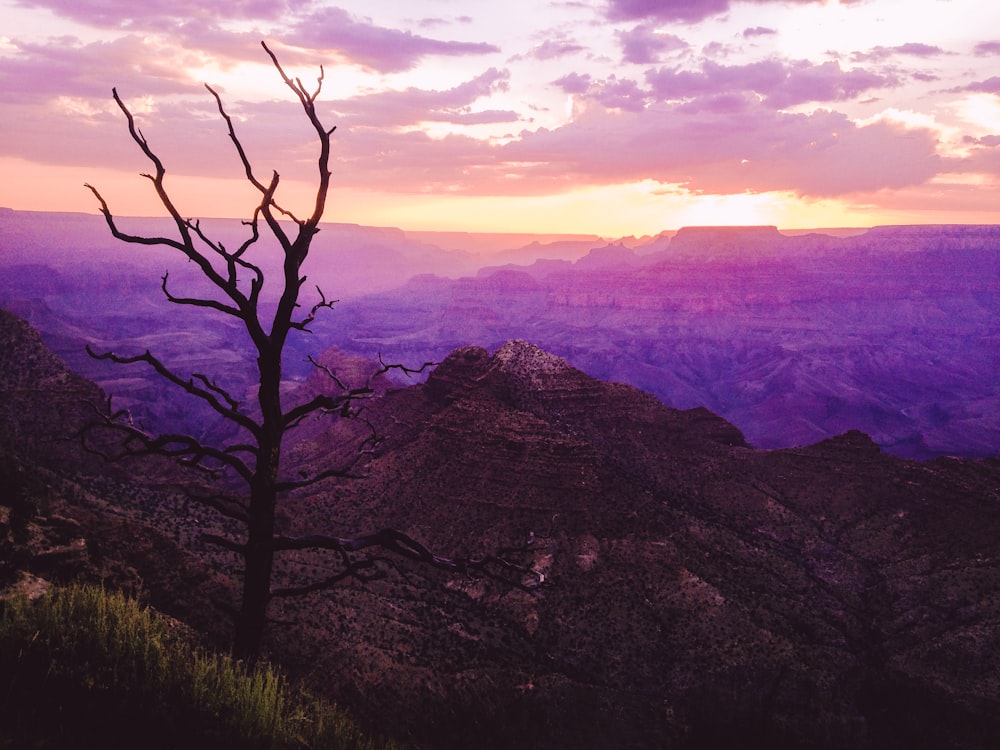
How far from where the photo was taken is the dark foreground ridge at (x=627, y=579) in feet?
100

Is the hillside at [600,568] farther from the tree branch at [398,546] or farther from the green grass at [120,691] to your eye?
the tree branch at [398,546]

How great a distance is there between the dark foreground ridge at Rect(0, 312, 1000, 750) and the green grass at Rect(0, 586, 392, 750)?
8.86 m

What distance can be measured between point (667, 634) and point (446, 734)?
2103 cm

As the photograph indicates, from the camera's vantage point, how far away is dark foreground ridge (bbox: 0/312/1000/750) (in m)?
30.5

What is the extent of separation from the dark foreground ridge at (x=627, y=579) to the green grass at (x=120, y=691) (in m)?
8.86

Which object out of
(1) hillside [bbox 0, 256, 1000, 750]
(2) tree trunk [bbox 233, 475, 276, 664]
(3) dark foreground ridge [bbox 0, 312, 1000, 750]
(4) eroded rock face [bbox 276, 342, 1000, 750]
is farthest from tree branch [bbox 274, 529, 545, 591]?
(4) eroded rock face [bbox 276, 342, 1000, 750]

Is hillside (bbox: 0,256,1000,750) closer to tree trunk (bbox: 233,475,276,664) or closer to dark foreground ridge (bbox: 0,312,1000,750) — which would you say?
dark foreground ridge (bbox: 0,312,1000,750)

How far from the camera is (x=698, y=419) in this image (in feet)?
256

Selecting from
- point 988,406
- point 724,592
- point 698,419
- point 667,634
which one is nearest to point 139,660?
point 667,634

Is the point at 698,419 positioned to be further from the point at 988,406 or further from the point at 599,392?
the point at 988,406

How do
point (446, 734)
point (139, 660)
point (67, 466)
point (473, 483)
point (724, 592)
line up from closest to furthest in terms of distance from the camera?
point (139, 660)
point (446, 734)
point (67, 466)
point (724, 592)
point (473, 483)

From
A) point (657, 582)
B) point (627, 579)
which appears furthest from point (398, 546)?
point (657, 582)

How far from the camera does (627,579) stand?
48469 mm

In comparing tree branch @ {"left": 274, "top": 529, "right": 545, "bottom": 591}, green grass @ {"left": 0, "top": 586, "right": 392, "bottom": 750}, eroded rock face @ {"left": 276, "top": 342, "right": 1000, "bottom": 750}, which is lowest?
eroded rock face @ {"left": 276, "top": 342, "right": 1000, "bottom": 750}
